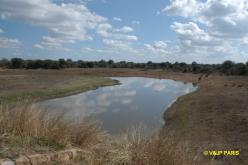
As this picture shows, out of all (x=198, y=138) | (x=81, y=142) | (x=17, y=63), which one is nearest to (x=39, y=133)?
(x=81, y=142)

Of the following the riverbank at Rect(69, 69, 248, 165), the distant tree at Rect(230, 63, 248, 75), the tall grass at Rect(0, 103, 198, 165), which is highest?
the distant tree at Rect(230, 63, 248, 75)

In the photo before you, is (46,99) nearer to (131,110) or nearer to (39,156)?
(131,110)

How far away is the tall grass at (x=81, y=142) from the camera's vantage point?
13.8ft

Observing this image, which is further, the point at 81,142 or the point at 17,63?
the point at 17,63

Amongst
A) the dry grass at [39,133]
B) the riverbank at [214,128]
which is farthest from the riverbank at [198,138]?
the dry grass at [39,133]

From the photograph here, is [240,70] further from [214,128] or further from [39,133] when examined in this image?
[39,133]

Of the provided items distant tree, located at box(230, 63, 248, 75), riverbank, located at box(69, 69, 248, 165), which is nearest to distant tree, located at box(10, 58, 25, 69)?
distant tree, located at box(230, 63, 248, 75)

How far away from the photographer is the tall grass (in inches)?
165

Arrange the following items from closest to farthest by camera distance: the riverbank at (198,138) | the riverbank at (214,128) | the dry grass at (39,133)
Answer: the dry grass at (39,133) < the riverbank at (198,138) < the riverbank at (214,128)

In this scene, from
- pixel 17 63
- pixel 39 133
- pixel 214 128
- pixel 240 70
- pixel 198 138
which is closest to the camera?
pixel 39 133

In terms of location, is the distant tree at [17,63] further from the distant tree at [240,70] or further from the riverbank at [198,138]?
the riverbank at [198,138]

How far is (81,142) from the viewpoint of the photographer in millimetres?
4977

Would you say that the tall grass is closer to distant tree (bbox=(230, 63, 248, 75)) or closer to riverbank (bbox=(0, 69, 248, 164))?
riverbank (bbox=(0, 69, 248, 164))

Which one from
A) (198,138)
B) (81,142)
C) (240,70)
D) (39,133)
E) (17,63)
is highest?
(17,63)
